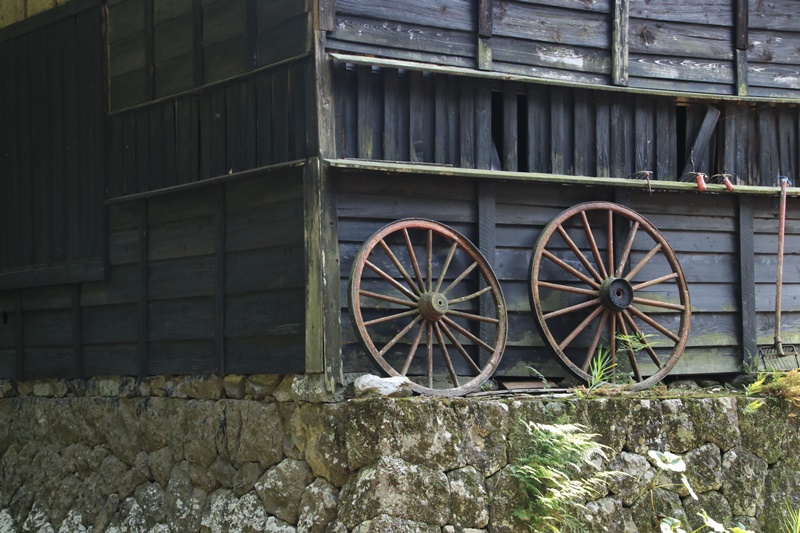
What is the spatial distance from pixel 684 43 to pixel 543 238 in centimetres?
253

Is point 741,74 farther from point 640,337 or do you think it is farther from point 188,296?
point 188,296

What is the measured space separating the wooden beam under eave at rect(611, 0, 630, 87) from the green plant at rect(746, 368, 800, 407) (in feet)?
9.26

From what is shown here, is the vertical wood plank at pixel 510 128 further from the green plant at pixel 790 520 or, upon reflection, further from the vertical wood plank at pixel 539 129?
the green plant at pixel 790 520

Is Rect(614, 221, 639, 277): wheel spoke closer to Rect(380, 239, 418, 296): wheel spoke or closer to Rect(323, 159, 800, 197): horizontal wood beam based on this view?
Rect(323, 159, 800, 197): horizontal wood beam

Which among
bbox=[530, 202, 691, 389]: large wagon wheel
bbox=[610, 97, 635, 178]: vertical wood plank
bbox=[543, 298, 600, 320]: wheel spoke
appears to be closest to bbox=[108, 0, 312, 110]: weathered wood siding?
bbox=[530, 202, 691, 389]: large wagon wheel

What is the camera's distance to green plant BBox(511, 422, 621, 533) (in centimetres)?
908

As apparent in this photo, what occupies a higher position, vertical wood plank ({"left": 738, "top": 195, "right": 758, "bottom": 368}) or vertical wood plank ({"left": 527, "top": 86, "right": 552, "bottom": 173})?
vertical wood plank ({"left": 527, "top": 86, "right": 552, "bottom": 173})

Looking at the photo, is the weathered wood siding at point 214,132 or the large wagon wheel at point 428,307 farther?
the weathered wood siding at point 214,132

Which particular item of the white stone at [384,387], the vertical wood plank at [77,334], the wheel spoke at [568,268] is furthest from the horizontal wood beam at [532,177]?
the vertical wood plank at [77,334]

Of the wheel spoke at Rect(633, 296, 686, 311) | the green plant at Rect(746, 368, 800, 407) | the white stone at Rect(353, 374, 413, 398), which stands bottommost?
the green plant at Rect(746, 368, 800, 407)

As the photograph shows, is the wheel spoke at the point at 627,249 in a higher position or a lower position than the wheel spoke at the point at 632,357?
higher

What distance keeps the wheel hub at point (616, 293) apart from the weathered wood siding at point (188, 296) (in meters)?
2.60

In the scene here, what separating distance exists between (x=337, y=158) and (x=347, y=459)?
2.32m

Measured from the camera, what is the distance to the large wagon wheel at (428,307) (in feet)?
31.5
